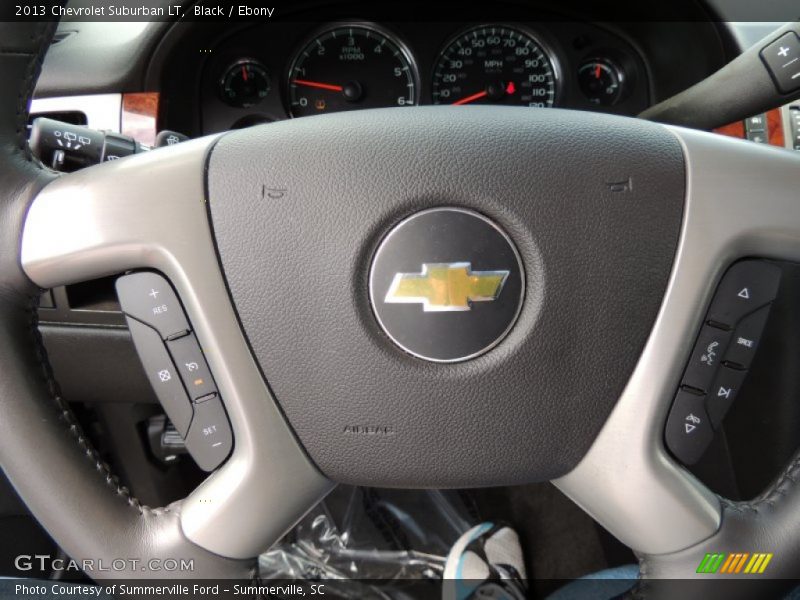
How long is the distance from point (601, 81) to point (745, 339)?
1.40m

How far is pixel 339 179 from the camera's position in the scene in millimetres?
738

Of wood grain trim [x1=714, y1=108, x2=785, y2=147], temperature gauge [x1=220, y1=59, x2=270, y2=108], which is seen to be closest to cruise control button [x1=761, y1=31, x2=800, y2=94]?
wood grain trim [x1=714, y1=108, x2=785, y2=147]

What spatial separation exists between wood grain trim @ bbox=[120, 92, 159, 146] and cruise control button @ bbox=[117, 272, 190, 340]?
94cm

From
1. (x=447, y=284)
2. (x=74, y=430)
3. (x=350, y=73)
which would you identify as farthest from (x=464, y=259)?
(x=350, y=73)

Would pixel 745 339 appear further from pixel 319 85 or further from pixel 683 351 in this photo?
pixel 319 85

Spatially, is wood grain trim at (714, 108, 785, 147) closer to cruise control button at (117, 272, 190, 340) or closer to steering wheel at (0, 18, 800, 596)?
steering wheel at (0, 18, 800, 596)

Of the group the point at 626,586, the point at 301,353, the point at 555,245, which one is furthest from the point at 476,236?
the point at 626,586

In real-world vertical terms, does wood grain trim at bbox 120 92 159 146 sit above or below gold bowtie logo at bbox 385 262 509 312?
below

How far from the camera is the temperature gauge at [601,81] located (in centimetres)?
198

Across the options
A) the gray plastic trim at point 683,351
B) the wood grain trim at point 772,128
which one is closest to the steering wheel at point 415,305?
the gray plastic trim at point 683,351

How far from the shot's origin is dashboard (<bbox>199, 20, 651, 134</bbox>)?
1.91 m

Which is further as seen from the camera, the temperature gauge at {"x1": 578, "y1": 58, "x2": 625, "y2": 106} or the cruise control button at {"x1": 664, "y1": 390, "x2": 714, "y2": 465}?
the temperature gauge at {"x1": 578, "y1": 58, "x2": 625, "y2": 106}

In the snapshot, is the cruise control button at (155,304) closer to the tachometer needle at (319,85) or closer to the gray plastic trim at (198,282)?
the gray plastic trim at (198,282)

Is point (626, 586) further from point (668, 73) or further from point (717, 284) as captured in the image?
point (668, 73)
